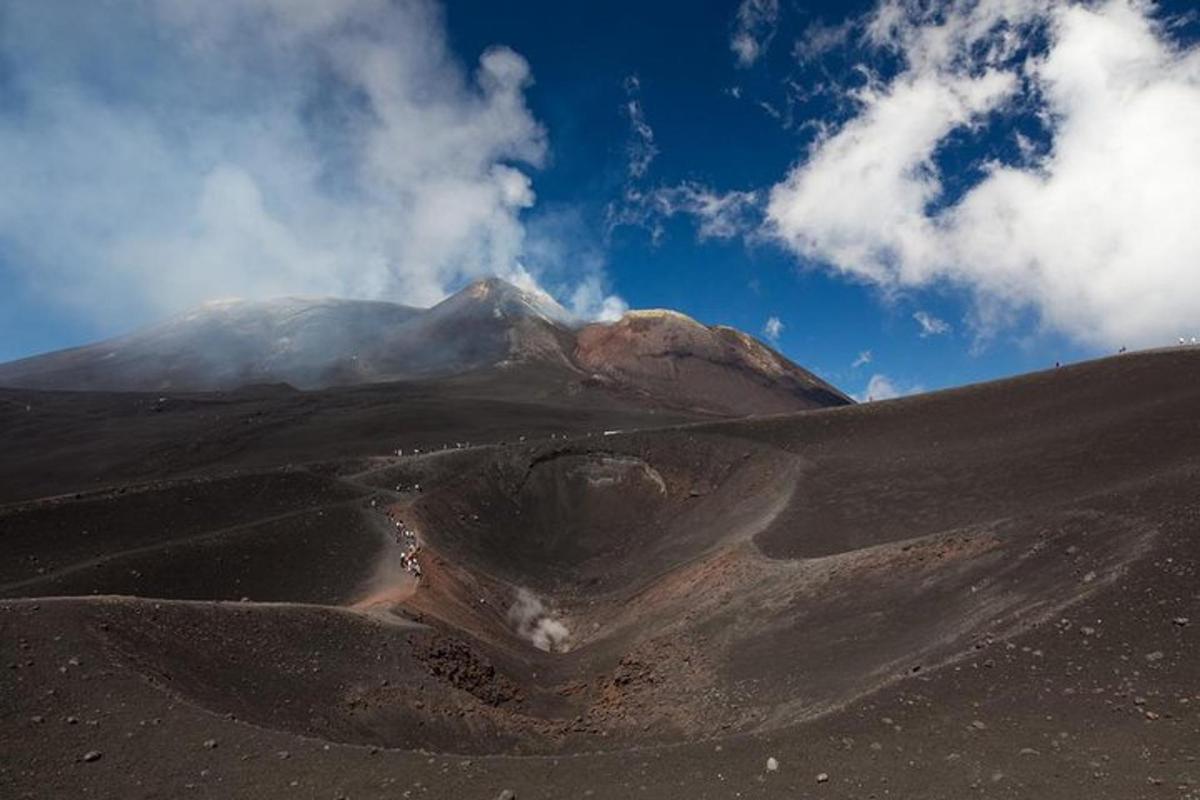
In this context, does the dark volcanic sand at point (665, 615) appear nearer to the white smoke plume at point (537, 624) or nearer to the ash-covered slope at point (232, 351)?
the white smoke plume at point (537, 624)

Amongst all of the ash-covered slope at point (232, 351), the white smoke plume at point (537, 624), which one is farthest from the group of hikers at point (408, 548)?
the ash-covered slope at point (232, 351)

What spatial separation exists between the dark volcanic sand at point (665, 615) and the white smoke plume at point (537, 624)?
462 millimetres

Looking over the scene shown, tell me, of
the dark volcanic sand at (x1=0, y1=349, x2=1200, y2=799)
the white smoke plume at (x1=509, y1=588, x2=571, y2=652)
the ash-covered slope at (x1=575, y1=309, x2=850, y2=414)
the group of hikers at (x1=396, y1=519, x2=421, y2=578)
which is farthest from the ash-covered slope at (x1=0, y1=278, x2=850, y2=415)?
the group of hikers at (x1=396, y1=519, x2=421, y2=578)

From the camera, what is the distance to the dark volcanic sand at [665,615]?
12484 mm

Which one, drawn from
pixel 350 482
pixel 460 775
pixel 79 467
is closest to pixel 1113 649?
pixel 460 775

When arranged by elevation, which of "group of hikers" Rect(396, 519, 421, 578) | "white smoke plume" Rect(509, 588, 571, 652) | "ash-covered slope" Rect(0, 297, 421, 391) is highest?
"ash-covered slope" Rect(0, 297, 421, 391)

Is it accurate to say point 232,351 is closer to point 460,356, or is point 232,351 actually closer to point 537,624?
point 460,356

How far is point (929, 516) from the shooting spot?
92.5 ft

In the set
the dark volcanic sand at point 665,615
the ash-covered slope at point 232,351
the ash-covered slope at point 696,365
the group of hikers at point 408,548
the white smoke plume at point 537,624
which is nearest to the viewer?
the dark volcanic sand at point 665,615

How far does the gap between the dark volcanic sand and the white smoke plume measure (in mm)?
462

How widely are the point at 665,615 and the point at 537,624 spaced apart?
6.04m

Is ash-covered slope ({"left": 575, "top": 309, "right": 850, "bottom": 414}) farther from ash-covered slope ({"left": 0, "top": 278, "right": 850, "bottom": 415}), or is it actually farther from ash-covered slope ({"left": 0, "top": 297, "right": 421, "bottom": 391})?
ash-covered slope ({"left": 0, "top": 297, "right": 421, "bottom": 391})

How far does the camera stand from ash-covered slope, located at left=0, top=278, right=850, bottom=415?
401 feet

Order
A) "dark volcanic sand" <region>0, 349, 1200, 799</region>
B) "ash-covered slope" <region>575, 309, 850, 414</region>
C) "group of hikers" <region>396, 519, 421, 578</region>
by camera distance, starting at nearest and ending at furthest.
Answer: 1. "dark volcanic sand" <region>0, 349, 1200, 799</region>
2. "group of hikers" <region>396, 519, 421, 578</region>
3. "ash-covered slope" <region>575, 309, 850, 414</region>
